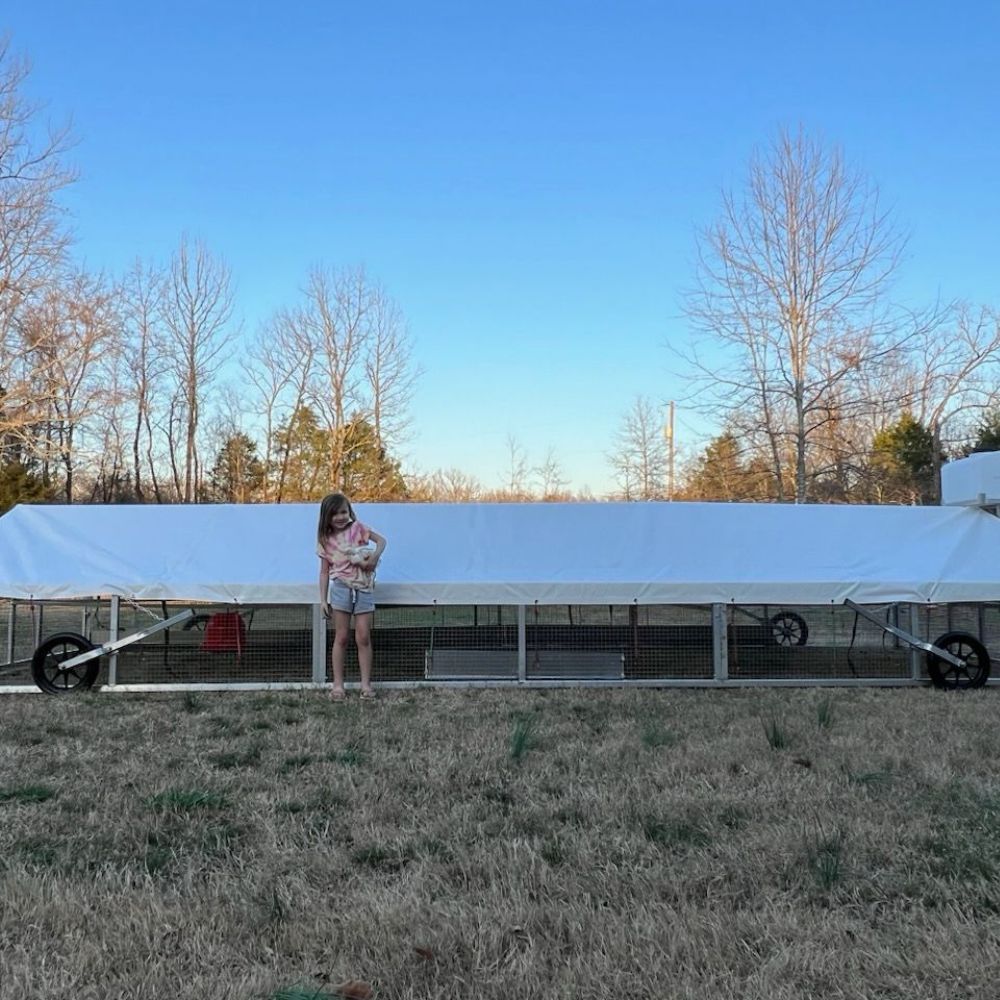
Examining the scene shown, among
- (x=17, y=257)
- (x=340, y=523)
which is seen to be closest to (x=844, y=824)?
(x=340, y=523)

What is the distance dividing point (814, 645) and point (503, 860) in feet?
20.7

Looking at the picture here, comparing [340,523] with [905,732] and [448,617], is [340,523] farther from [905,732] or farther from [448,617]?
[905,732]

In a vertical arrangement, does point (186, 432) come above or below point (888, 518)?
above

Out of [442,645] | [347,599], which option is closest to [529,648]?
[442,645]

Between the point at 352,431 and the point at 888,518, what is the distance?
24.3 m

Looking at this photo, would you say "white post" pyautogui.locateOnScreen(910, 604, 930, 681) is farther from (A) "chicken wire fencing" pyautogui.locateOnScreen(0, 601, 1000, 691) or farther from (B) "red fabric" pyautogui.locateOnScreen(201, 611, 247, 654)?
(B) "red fabric" pyautogui.locateOnScreen(201, 611, 247, 654)

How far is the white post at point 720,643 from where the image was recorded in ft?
21.8

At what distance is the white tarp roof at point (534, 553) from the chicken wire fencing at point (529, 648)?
0.32m

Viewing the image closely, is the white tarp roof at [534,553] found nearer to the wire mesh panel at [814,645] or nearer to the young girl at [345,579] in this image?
the young girl at [345,579]

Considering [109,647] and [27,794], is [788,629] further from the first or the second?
[27,794]

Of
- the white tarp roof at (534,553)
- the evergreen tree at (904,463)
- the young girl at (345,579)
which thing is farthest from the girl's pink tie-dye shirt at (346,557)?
the evergreen tree at (904,463)

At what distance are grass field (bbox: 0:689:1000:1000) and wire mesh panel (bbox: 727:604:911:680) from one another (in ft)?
6.72

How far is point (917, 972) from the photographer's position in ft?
7.02

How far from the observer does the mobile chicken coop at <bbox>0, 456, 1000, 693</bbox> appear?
6.59 metres
